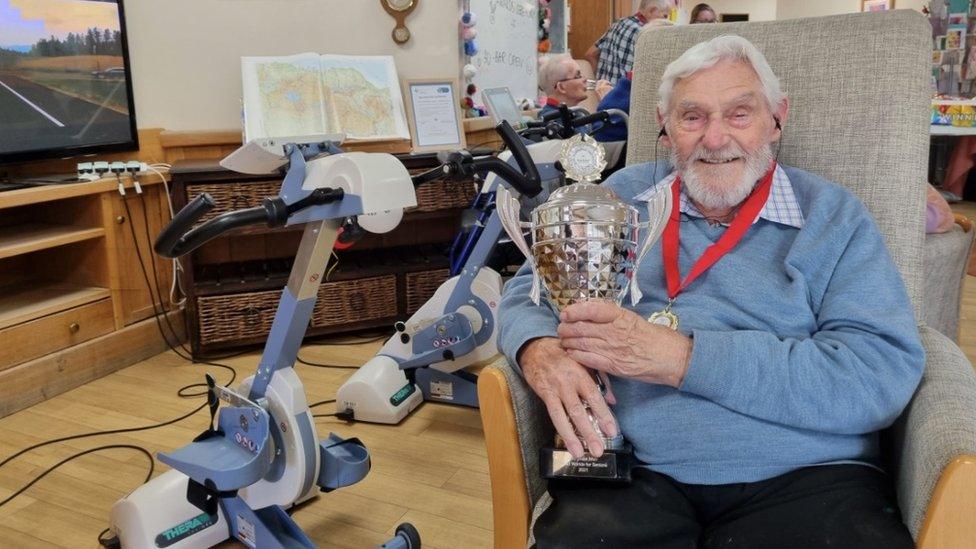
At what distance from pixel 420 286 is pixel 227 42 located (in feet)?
4.05

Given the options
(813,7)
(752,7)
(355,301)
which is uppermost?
(752,7)

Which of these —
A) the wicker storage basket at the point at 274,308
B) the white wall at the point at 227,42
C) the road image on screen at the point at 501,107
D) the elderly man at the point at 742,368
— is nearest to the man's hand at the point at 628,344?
the elderly man at the point at 742,368

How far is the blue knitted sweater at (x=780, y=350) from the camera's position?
109cm

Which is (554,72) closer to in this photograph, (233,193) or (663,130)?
(233,193)

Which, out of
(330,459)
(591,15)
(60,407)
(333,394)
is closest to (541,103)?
(591,15)

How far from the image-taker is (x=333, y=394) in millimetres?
2576

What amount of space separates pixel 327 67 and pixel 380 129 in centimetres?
32

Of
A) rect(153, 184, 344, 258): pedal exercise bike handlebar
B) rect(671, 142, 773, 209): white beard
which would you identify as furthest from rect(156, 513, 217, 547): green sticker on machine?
rect(671, 142, 773, 209): white beard

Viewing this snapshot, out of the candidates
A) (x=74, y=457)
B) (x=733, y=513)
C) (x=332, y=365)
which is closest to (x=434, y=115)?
(x=332, y=365)

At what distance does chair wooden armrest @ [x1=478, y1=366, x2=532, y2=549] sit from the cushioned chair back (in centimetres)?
78

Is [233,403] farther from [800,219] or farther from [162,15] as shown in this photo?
[162,15]

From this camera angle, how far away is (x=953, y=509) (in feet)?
2.97

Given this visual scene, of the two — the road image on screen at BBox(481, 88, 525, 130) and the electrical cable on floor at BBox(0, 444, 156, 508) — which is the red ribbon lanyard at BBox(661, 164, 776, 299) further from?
the electrical cable on floor at BBox(0, 444, 156, 508)

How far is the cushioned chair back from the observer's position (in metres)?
1.39
